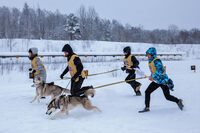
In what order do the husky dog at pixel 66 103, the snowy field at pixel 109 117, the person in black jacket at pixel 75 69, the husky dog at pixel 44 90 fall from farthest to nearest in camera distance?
the husky dog at pixel 44 90, the person in black jacket at pixel 75 69, the husky dog at pixel 66 103, the snowy field at pixel 109 117

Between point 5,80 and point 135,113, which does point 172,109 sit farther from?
point 5,80

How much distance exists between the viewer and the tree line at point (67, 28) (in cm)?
2959

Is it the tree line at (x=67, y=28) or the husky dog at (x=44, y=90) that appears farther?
the tree line at (x=67, y=28)

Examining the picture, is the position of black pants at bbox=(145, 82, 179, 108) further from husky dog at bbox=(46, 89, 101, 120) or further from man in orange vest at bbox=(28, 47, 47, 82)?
man in orange vest at bbox=(28, 47, 47, 82)

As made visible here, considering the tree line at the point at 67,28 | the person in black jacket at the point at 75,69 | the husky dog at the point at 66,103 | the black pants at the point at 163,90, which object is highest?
the tree line at the point at 67,28

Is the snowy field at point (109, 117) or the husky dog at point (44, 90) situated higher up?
the husky dog at point (44, 90)

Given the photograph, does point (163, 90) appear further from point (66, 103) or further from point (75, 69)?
point (66, 103)

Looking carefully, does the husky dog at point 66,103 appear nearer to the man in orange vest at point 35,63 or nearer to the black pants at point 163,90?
the black pants at point 163,90

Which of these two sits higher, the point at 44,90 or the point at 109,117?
the point at 44,90

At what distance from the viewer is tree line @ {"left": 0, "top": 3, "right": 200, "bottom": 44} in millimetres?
29587

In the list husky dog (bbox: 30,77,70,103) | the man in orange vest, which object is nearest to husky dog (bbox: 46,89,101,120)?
husky dog (bbox: 30,77,70,103)

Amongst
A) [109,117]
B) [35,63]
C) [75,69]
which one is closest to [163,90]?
[109,117]

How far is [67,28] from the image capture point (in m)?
39.7

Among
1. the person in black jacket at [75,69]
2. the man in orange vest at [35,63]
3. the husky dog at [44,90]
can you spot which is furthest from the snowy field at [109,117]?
the man in orange vest at [35,63]
